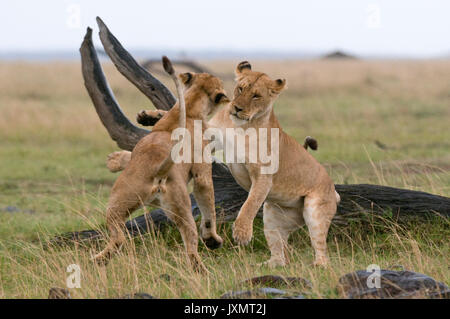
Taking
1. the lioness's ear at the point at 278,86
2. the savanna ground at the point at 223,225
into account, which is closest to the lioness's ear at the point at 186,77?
the lioness's ear at the point at 278,86

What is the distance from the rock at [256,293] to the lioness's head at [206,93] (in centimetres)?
142

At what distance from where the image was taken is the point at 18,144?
15164 millimetres

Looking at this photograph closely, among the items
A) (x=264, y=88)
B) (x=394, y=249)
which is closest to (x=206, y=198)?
(x=264, y=88)

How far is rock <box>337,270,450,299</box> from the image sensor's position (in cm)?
423

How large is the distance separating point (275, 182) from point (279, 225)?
0.48 meters

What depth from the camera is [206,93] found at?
527 centimetres

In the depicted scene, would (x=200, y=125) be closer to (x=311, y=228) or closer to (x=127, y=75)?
(x=311, y=228)

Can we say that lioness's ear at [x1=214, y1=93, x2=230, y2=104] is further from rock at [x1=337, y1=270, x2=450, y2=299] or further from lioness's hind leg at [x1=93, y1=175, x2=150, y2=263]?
rock at [x1=337, y1=270, x2=450, y2=299]

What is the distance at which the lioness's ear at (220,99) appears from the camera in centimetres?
523

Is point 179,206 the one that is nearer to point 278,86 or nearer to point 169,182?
point 169,182

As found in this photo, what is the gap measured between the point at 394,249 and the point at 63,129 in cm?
1112

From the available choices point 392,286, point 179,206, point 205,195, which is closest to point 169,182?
point 179,206

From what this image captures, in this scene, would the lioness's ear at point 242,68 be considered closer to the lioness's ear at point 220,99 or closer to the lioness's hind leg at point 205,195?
the lioness's ear at point 220,99

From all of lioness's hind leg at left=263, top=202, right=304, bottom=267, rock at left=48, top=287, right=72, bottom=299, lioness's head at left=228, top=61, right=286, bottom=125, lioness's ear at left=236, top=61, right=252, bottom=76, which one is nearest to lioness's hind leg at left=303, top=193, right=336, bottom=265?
lioness's hind leg at left=263, top=202, right=304, bottom=267
